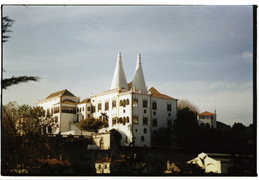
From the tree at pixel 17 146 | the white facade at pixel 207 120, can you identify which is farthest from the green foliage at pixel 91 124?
the tree at pixel 17 146

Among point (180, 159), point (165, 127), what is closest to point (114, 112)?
point (165, 127)

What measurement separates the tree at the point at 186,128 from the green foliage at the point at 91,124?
4.10 m

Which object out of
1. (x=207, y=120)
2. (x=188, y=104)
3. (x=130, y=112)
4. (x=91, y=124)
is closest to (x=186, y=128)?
(x=130, y=112)

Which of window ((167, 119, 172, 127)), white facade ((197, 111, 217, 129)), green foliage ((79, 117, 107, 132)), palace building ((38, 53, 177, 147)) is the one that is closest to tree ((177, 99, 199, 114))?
white facade ((197, 111, 217, 129))

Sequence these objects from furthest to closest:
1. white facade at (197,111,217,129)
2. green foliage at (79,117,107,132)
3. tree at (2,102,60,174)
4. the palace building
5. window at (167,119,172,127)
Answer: window at (167,119,172,127)
the palace building
green foliage at (79,117,107,132)
white facade at (197,111,217,129)
tree at (2,102,60,174)

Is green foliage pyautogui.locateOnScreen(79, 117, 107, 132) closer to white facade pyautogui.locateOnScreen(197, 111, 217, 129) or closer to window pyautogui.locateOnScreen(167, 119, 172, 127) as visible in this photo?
window pyautogui.locateOnScreen(167, 119, 172, 127)

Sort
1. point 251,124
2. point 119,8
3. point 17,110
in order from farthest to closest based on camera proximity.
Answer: point 17,110, point 119,8, point 251,124

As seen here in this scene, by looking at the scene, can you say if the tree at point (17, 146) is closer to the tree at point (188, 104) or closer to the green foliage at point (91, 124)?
the tree at point (188, 104)

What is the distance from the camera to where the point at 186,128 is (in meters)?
23.7

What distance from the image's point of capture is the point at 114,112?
2538cm

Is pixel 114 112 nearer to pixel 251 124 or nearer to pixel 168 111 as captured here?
pixel 168 111

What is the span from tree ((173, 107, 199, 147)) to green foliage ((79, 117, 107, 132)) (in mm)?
4101

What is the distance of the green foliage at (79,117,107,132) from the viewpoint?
23.5 metres

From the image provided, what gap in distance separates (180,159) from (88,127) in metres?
7.41
